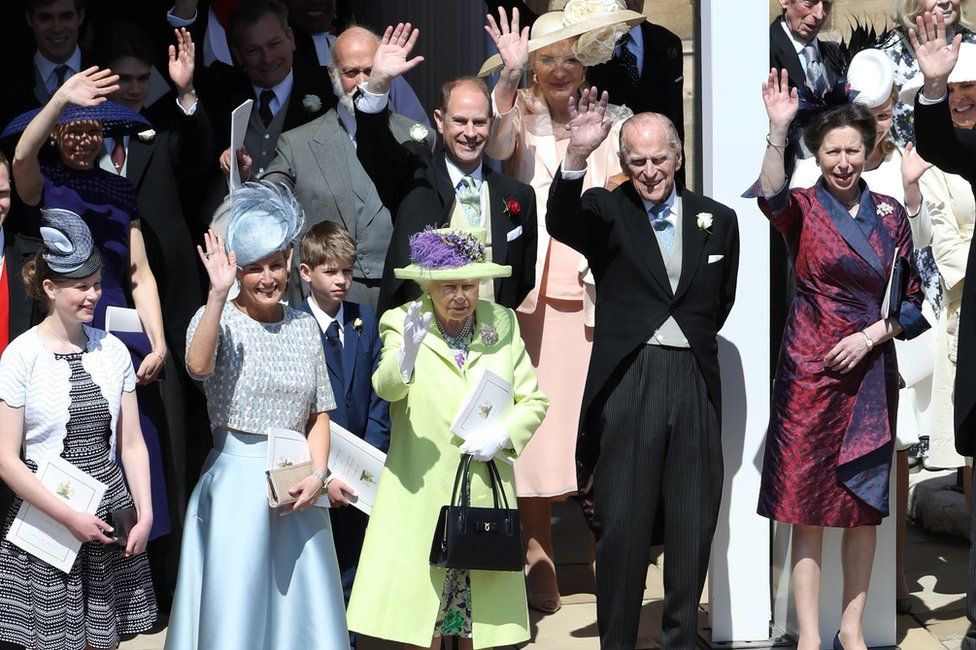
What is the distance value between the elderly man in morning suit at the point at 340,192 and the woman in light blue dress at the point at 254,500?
38.5 inches

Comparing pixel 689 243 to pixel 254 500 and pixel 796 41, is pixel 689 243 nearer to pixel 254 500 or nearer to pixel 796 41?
pixel 796 41

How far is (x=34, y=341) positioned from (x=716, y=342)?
8.16 feet

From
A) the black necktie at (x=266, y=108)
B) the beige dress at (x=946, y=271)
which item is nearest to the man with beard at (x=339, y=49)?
the black necktie at (x=266, y=108)

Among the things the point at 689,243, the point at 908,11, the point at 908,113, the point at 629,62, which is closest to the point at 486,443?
the point at 689,243

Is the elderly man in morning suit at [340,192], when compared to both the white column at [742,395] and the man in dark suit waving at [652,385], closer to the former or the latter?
the man in dark suit waving at [652,385]

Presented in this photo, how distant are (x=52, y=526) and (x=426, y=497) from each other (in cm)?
127

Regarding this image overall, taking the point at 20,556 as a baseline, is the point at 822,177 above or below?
above

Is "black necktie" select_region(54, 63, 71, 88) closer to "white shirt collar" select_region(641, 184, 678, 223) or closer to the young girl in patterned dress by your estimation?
the young girl in patterned dress

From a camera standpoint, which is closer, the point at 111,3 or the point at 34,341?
the point at 34,341

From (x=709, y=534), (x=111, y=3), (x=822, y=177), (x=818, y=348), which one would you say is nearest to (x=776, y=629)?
(x=709, y=534)

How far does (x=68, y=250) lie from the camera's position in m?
4.91

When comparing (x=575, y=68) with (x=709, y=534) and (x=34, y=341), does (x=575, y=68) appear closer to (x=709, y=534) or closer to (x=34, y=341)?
(x=709, y=534)

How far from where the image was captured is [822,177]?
5.78m

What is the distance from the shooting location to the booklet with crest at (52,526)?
4.80 m
